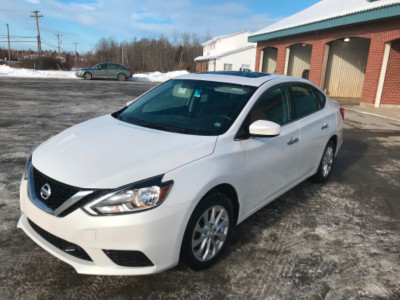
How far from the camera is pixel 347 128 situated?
951 cm

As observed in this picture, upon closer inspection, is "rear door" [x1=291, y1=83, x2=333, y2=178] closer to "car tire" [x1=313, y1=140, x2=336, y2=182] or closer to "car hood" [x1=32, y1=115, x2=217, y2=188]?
"car tire" [x1=313, y1=140, x2=336, y2=182]

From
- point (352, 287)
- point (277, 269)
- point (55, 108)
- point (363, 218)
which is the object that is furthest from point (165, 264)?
point (55, 108)

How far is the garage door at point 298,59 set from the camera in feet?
70.6

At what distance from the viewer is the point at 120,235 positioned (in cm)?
218

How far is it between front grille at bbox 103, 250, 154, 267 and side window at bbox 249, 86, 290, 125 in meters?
1.61

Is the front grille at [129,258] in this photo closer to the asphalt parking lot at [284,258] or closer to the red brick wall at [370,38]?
the asphalt parking lot at [284,258]

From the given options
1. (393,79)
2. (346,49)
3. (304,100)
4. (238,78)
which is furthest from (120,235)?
(346,49)

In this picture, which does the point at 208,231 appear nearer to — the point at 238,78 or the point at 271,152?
the point at 271,152

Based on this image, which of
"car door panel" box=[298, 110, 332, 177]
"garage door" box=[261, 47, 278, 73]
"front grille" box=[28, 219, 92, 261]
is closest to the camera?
"front grille" box=[28, 219, 92, 261]

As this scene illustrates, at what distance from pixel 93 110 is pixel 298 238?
9.21 m

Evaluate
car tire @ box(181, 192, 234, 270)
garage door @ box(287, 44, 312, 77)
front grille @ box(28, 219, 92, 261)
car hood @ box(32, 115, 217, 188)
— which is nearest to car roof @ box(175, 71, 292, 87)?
car hood @ box(32, 115, 217, 188)

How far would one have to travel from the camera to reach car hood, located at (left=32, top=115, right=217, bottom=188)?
231cm

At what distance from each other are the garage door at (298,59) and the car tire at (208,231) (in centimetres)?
2057

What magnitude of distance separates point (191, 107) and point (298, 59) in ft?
66.8
